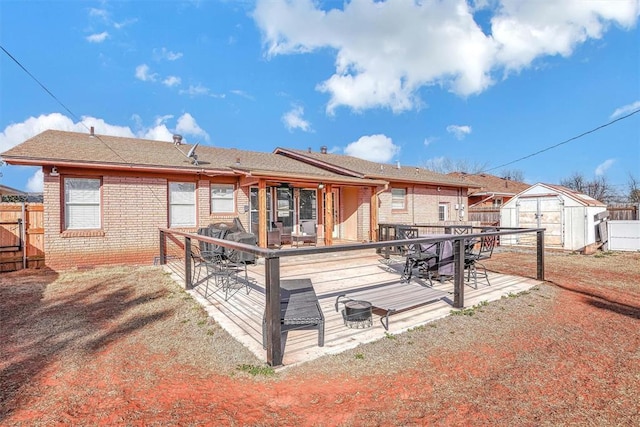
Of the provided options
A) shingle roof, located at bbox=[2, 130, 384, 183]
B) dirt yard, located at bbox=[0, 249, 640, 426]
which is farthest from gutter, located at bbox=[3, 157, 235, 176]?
dirt yard, located at bbox=[0, 249, 640, 426]

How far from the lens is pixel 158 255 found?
9.70 m

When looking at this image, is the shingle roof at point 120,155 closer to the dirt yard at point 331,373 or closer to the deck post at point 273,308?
the dirt yard at point 331,373

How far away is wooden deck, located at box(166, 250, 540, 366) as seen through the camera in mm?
3807

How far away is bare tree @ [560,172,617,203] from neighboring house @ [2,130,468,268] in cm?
3360

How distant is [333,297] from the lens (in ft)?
18.3

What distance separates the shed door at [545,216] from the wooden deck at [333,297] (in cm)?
780

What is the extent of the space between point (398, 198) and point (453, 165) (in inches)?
1293

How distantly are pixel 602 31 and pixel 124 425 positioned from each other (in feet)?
84.3

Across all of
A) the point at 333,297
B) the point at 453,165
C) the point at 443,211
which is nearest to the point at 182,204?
the point at 333,297

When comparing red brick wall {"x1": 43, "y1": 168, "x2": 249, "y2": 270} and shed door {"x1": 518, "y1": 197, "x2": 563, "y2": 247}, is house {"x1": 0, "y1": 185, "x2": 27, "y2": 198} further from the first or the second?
shed door {"x1": 518, "y1": 197, "x2": 563, "y2": 247}

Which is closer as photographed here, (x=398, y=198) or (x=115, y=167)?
(x=115, y=167)

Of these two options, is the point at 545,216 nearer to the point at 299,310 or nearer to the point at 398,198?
the point at 398,198

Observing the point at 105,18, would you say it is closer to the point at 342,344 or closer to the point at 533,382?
the point at 342,344

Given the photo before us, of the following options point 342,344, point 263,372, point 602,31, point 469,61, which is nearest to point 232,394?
point 263,372
